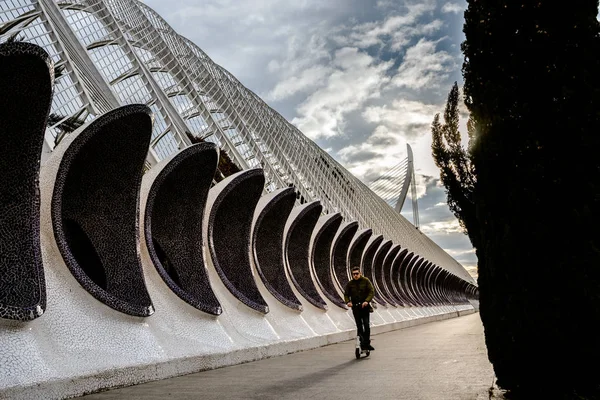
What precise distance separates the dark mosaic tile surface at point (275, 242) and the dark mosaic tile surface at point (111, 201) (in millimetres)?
5359

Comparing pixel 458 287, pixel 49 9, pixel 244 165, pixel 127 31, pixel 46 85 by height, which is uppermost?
pixel 127 31

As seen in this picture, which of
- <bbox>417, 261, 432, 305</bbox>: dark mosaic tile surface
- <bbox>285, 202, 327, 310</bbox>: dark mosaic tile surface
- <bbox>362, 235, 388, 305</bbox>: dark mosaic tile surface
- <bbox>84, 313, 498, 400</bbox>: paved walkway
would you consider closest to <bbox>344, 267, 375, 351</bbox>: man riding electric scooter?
<bbox>84, 313, 498, 400</bbox>: paved walkway

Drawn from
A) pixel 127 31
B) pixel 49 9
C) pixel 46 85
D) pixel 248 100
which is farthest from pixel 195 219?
pixel 248 100

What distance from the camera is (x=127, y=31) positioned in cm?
2000

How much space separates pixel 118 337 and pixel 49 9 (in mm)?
10897

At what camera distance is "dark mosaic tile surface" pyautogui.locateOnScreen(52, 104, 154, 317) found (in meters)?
7.63

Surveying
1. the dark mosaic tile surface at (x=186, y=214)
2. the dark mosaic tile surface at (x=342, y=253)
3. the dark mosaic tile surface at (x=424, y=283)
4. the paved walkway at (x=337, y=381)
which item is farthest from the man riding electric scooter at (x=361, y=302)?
the dark mosaic tile surface at (x=424, y=283)

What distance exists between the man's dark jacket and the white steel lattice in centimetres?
479

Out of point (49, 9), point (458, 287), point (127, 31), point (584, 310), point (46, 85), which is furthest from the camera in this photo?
point (458, 287)

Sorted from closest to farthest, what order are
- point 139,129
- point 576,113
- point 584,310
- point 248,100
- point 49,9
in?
1. point 584,310
2. point 576,113
3. point 139,129
4. point 49,9
5. point 248,100

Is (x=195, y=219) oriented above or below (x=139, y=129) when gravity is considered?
below

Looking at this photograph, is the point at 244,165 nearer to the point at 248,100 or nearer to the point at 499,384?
the point at 248,100

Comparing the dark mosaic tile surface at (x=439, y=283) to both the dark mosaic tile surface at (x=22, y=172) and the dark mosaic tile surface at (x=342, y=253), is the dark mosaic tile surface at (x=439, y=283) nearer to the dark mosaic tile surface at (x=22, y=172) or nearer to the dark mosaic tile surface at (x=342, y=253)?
the dark mosaic tile surface at (x=342, y=253)

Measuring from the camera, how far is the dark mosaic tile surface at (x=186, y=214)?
372 inches
